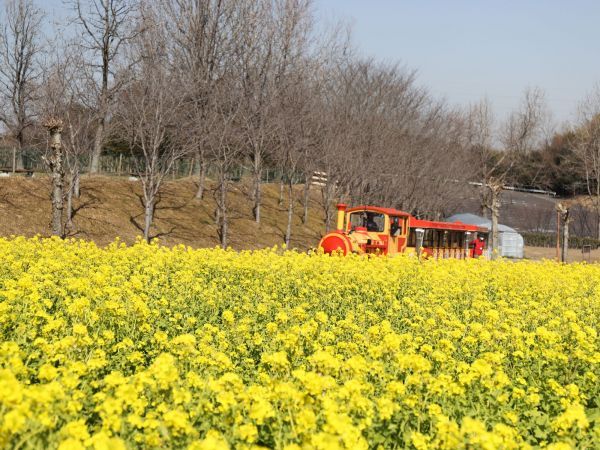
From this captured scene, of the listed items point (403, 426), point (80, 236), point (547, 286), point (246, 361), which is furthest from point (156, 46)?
point (403, 426)

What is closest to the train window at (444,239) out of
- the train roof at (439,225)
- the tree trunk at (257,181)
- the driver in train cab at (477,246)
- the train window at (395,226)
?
the train roof at (439,225)

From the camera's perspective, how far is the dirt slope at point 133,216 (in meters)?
27.8

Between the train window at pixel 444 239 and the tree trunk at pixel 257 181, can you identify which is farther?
the tree trunk at pixel 257 181

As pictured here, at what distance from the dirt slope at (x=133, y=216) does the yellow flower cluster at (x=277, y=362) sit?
41.8 ft

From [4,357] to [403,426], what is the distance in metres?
3.23

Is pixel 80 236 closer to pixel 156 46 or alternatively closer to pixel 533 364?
pixel 156 46

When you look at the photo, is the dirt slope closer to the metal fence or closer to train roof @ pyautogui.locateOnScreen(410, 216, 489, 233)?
the metal fence

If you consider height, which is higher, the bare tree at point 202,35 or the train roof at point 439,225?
the bare tree at point 202,35

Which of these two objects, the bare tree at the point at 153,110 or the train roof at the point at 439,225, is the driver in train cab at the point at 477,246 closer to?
the train roof at the point at 439,225

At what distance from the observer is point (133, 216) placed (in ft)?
104

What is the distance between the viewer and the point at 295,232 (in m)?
39.4

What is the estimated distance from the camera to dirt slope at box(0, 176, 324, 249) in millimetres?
27812

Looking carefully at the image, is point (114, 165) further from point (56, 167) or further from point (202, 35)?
point (56, 167)

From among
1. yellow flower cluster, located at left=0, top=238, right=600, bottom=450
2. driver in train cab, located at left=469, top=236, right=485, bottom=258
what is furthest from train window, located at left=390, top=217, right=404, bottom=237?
yellow flower cluster, located at left=0, top=238, right=600, bottom=450
